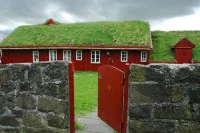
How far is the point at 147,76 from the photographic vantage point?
5.04 metres

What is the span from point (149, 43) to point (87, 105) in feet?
62.0

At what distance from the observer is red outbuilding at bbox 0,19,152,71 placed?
91.6 ft

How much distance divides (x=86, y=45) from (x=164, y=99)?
23546mm

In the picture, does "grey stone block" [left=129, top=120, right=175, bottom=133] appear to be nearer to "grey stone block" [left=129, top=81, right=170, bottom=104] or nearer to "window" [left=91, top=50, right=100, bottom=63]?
"grey stone block" [left=129, top=81, right=170, bottom=104]

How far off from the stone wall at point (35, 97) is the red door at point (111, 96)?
103cm

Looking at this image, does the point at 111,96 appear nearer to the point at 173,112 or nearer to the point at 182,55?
the point at 173,112

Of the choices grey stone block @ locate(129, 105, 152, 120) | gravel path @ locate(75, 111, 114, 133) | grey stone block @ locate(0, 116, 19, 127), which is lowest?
gravel path @ locate(75, 111, 114, 133)

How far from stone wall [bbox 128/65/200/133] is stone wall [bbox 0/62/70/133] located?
131cm

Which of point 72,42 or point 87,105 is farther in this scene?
point 72,42

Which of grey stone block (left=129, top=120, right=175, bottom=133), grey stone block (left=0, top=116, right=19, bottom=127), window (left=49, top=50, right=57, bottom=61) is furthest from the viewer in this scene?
window (left=49, top=50, right=57, bottom=61)

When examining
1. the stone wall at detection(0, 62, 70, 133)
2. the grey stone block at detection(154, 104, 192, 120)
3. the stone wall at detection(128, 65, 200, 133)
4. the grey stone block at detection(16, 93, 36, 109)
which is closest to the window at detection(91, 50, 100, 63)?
the stone wall at detection(0, 62, 70, 133)

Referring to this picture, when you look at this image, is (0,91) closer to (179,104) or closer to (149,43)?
(179,104)

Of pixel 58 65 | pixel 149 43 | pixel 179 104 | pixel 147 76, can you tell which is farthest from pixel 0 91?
pixel 149 43

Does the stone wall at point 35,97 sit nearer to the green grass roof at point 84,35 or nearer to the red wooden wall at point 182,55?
the green grass roof at point 84,35
